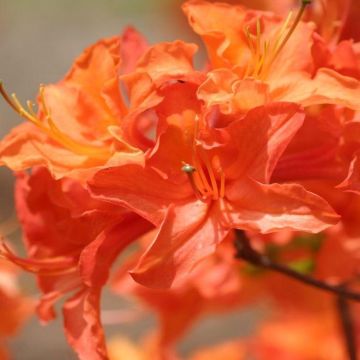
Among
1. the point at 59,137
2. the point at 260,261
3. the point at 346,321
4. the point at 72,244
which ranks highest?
the point at 59,137

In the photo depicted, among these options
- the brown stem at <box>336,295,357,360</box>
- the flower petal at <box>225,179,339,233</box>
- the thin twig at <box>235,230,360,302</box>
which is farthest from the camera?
the brown stem at <box>336,295,357,360</box>

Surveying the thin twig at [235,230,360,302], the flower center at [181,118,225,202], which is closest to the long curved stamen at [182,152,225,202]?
the flower center at [181,118,225,202]

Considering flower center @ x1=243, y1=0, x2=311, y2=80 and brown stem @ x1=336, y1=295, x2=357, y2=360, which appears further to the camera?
brown stem @ x1=336, y1=295, x2=357, y2=360

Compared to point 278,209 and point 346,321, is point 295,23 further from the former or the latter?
point 346,321

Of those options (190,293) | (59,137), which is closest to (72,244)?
(59,137)

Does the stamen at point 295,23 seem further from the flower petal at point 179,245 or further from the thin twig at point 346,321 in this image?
the thin twig at point 346,321

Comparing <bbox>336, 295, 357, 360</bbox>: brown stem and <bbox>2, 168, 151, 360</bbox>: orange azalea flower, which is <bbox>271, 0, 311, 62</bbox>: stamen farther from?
<bbox>336, 295, 357, 360</bbox>: brown stem

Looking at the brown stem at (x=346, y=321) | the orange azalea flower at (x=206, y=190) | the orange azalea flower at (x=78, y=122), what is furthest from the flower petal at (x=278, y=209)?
the brown stem at (x=346, y=321)
